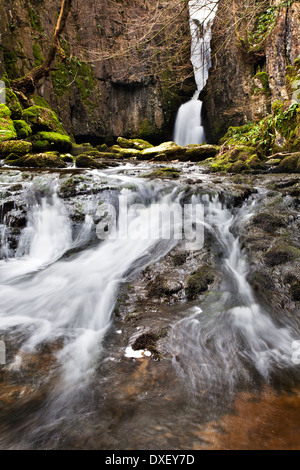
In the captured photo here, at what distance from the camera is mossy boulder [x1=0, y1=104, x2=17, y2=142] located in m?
8.37

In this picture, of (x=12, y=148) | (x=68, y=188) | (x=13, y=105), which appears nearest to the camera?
(x=68, y=188)

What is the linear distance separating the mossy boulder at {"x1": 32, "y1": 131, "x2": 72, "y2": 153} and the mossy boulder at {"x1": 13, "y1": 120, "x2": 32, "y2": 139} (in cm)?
30

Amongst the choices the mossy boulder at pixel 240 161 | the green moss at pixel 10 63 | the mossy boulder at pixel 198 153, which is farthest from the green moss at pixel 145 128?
the mossy boulder at pixel 240 161

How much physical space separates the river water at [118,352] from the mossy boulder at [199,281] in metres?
0.12

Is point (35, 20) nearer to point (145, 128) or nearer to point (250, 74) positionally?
point (145, 128)

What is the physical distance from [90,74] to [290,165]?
1853cm

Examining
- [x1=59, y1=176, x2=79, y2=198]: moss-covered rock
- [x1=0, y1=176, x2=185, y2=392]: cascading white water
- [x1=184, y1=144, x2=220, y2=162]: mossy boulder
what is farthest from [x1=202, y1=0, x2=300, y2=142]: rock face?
[x1=0, y1=176, x2=185, y2=392]: cascading white water

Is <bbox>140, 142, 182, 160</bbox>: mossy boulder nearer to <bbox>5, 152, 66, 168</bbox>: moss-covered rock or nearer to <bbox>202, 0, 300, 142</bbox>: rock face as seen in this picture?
<bbox>202, 0, 300, 142</bbox>: rock face

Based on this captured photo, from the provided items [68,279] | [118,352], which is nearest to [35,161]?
[68,279]

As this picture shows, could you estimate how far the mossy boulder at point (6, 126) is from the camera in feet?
27.5

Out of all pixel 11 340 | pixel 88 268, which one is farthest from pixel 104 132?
pixel 11 340

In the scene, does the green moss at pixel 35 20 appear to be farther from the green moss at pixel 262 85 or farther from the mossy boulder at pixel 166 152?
the green moss at pixel 262 85

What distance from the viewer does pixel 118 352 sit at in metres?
1.95

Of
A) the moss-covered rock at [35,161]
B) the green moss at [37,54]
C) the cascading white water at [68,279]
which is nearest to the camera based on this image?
the cascading white water at [68,279]
